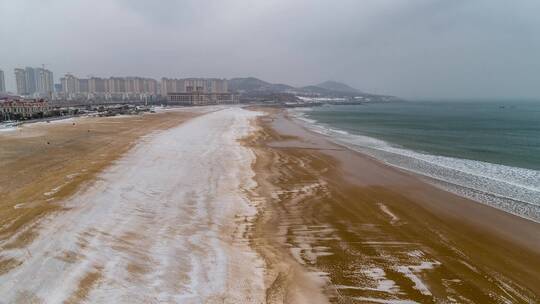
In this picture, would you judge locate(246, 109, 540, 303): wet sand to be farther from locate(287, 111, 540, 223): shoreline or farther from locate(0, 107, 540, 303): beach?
locate(287, 111, 540, 223): shoreline

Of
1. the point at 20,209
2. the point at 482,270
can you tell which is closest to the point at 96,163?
the point at 20,209

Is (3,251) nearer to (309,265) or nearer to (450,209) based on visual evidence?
(309,265)

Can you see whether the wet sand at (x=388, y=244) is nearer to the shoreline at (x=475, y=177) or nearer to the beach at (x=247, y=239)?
the beach at (x=247, y=239)

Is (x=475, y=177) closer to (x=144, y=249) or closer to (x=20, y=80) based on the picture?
(x=144, y=249)

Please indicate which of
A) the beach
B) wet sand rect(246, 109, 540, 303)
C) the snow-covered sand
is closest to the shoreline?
wet sand rect(246, 109, 540, 303)

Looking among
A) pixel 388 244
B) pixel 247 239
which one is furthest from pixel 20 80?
pixel 388 244
